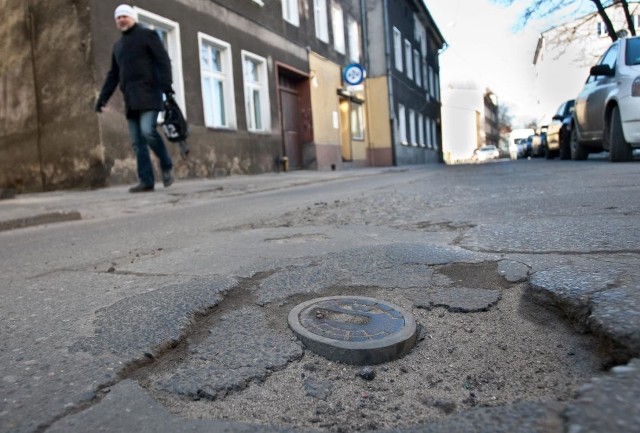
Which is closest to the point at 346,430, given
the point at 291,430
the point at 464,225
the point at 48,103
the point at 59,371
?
the point at 291,430

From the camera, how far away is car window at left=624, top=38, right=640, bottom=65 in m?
7.06

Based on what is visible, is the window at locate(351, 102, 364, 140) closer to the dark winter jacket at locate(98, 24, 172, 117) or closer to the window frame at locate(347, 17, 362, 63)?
the window frame at locate(347, 17, 362, 63)

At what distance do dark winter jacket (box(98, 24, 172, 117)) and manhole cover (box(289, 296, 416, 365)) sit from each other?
5.20 m

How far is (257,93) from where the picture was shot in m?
12.5

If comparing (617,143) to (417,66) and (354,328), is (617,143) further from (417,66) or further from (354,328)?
(417,66)

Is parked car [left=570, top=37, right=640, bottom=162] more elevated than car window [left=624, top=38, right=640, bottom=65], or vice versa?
car window [left=624, top=38, right=640, bottom=65]

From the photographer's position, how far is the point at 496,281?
182 centimetres

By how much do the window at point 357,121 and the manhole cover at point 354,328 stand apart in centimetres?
1755

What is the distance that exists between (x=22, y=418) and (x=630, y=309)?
56.3 inches

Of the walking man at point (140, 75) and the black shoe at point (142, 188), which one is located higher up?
the walking man at point (140, 75)

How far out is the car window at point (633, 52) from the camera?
7062mm

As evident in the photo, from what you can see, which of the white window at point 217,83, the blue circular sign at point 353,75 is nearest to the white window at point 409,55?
the blue circular sign at point 353,75

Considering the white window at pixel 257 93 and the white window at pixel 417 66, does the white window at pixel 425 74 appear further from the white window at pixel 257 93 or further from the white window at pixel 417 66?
the white window at pixel 257 93

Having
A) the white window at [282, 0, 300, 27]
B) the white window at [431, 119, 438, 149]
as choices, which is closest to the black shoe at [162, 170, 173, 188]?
the white window at [282, 0, 300, 27]
